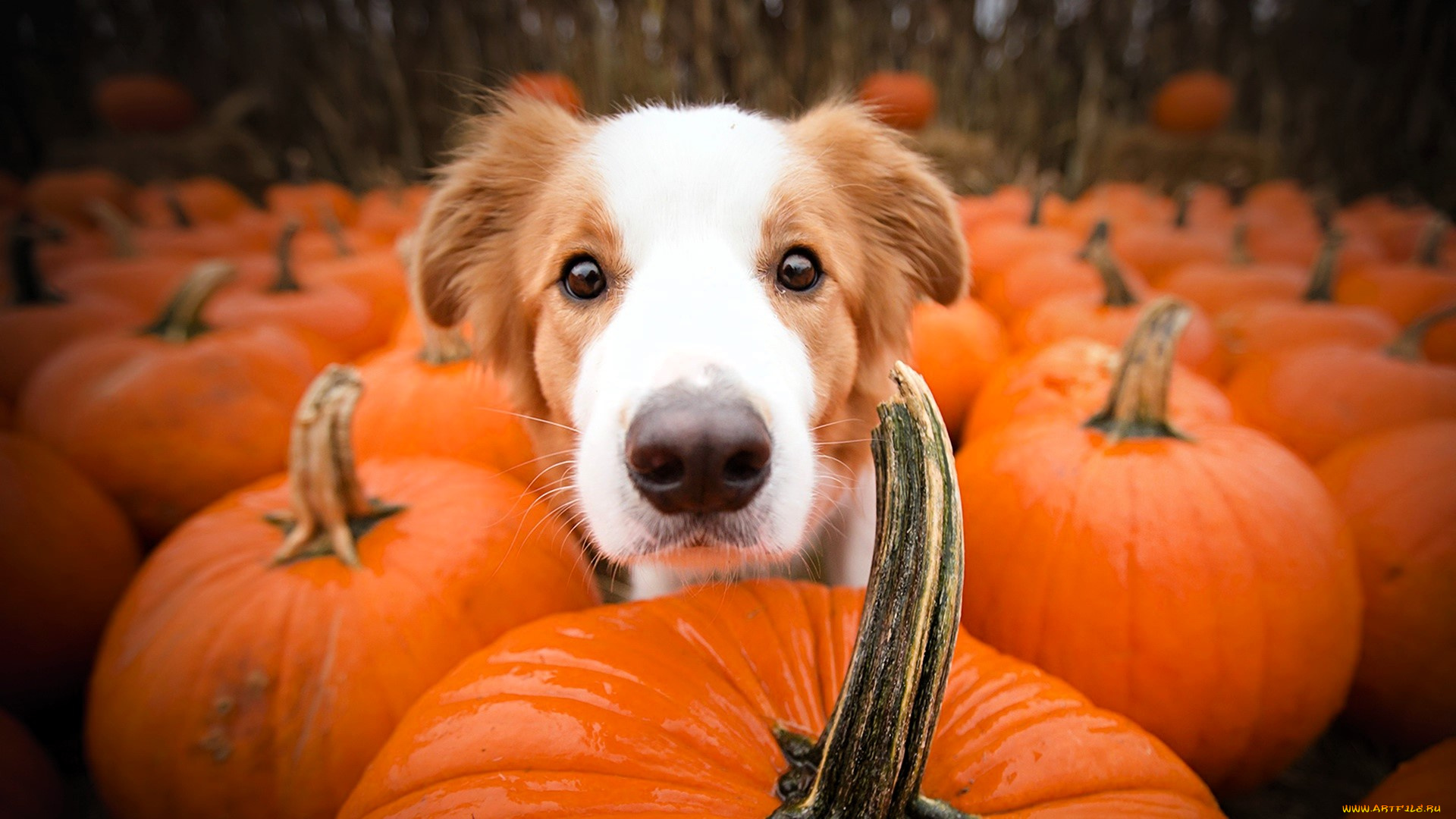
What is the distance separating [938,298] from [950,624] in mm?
875

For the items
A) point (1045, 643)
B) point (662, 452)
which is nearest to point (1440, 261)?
point (1045, 643)

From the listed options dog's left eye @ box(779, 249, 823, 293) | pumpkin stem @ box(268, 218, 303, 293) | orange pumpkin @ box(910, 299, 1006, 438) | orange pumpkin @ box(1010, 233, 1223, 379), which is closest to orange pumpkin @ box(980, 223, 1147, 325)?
orange pumpkin @ box(1010, 233, 1223, 379)

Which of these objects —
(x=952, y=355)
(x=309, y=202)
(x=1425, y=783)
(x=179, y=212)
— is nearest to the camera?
(x=1425, y=783)

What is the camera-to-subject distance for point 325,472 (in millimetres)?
1057

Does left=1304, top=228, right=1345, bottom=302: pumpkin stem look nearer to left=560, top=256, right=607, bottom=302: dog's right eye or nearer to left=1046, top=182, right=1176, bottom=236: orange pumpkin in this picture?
left=1046, top=182, right=1176, bottom=236: orange pumpkin

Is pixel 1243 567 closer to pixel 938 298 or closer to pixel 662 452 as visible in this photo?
pixel 938 298

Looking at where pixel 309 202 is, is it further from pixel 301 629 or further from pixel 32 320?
pixel 301 629

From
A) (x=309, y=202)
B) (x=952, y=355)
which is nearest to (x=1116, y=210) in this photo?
(x=952, y=355)

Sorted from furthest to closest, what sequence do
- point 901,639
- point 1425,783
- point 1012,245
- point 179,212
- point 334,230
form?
point 179,212, point 334,230, point 1012,245, point 1425,783, point 901,639

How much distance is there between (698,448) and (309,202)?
16.7 ft

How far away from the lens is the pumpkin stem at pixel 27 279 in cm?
201

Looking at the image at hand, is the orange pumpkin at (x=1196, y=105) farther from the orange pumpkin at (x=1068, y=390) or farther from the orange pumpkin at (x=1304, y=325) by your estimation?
the orange pumpkin at (x=1068, y=390)

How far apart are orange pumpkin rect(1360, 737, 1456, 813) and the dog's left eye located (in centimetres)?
102

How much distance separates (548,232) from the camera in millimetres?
1137
